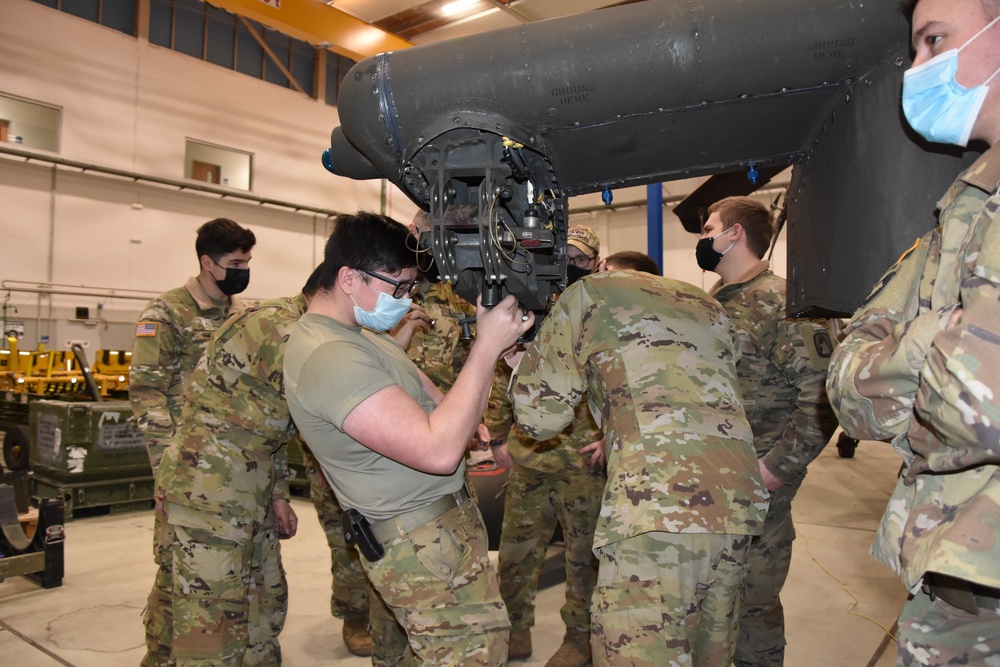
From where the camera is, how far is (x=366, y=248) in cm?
198

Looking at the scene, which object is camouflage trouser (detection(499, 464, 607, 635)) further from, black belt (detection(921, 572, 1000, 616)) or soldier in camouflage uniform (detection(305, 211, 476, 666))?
black belt (detection(921, 572, 1000, 616))

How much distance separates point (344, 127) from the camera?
6.64 ft

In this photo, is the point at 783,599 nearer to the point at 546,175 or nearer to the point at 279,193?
the point at 546,175

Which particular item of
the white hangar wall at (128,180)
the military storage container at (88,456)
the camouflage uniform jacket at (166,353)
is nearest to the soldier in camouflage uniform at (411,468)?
the camouflage uniform jacket at (166,353)

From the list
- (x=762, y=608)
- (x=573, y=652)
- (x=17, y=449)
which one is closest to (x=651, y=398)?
(x=762, y=608)

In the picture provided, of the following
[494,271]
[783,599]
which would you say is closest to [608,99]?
[494,271]

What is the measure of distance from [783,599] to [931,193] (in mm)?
3203

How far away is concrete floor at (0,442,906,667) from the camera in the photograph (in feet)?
10.8

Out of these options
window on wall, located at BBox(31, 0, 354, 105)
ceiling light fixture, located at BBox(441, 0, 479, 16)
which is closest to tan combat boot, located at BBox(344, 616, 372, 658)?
ceiling light fixture, located at BBox(441, 0, 479, 16)

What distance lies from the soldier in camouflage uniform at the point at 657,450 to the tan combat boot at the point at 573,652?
4.87 ft

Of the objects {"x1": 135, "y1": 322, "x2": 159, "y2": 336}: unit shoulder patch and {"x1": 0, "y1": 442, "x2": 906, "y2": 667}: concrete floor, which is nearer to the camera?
{"x1": 0, "y1": 442, "x2": 906, "y2": 667}: concrete floor

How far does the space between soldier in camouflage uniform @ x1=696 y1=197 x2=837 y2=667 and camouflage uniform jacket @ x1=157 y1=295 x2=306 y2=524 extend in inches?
66.7

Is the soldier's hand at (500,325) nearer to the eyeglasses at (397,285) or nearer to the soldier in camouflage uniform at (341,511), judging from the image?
the eyeglasses at (397,285)

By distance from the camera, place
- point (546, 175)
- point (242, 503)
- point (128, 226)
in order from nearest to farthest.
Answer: point (546, 175) → point (242, 503) → point (128, 226)
